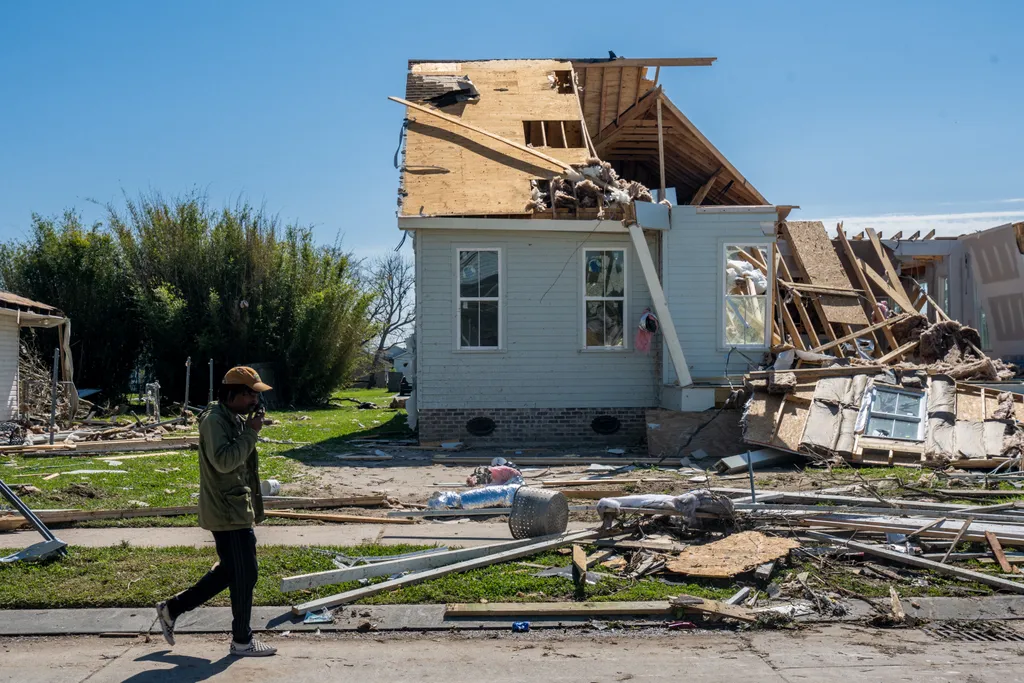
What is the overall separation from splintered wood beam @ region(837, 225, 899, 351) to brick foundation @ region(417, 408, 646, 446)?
14.2 feet

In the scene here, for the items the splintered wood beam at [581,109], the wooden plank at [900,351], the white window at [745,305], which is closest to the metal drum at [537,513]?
the white window at [745,305]

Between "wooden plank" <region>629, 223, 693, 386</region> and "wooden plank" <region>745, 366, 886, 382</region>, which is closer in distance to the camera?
"wooden plank" <region>745, 366, 886, 382</region>

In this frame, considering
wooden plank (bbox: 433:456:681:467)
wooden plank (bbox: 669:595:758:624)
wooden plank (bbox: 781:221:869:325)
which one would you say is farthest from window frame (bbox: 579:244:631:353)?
wooden plank (bbox: 669:595:758:624)

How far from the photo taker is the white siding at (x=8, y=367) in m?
20.7

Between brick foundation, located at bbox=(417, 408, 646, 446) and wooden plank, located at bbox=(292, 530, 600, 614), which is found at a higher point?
brick foundation, located at bbox=(417, 408, 646, 446)

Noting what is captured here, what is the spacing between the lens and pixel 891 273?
18.7 m

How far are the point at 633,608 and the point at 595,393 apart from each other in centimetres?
1026

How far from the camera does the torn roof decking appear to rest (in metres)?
16.8

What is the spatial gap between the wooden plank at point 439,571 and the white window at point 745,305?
29.8 feet

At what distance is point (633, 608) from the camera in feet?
21.3

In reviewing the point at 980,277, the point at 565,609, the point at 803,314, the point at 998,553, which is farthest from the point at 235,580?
the point at 980,277

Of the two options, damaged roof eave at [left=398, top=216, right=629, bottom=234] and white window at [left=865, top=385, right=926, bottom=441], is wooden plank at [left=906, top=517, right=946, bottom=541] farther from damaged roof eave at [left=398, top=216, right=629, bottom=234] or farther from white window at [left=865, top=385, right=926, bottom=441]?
damaged roof eave at [left=398, top=216, right=629, bottom=234]

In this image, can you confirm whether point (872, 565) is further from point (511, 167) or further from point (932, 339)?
point (511, 167)

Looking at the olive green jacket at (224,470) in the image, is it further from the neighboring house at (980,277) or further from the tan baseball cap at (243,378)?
the neighboring house at (980,277)
